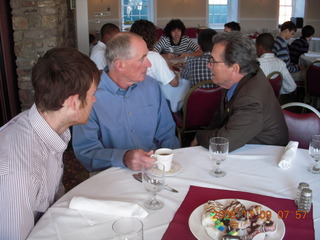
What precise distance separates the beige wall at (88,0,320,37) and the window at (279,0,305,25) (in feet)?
0.65

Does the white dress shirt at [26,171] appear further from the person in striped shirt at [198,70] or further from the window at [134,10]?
the window at [134,10]

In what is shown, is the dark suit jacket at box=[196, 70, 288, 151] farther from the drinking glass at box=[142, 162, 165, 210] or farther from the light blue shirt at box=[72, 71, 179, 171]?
the drinking glass at box=[142, 162, 165, 210]

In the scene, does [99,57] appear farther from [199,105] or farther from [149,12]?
[149,12]

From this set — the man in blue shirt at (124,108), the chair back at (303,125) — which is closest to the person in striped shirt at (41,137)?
the man in blue shirt at (124,108)

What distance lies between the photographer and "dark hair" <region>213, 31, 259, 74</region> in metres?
2.15

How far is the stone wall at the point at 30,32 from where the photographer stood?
3.71m

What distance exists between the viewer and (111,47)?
216 centimetres

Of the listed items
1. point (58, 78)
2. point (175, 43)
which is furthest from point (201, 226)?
point (175, 43)

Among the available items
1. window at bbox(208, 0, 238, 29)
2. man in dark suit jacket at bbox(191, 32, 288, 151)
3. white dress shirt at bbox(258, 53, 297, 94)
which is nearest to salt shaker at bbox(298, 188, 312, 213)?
man in dark suit jacket at bbox(191, 32, 288, 151)

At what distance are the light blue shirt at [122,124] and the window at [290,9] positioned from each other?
10317 millimetres

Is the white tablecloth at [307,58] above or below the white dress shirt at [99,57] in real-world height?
below

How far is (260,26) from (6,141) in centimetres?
1103

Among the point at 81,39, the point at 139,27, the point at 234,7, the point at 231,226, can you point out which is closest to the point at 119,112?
the point at 231,226

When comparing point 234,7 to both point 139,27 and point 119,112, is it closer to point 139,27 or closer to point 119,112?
point 139,27
